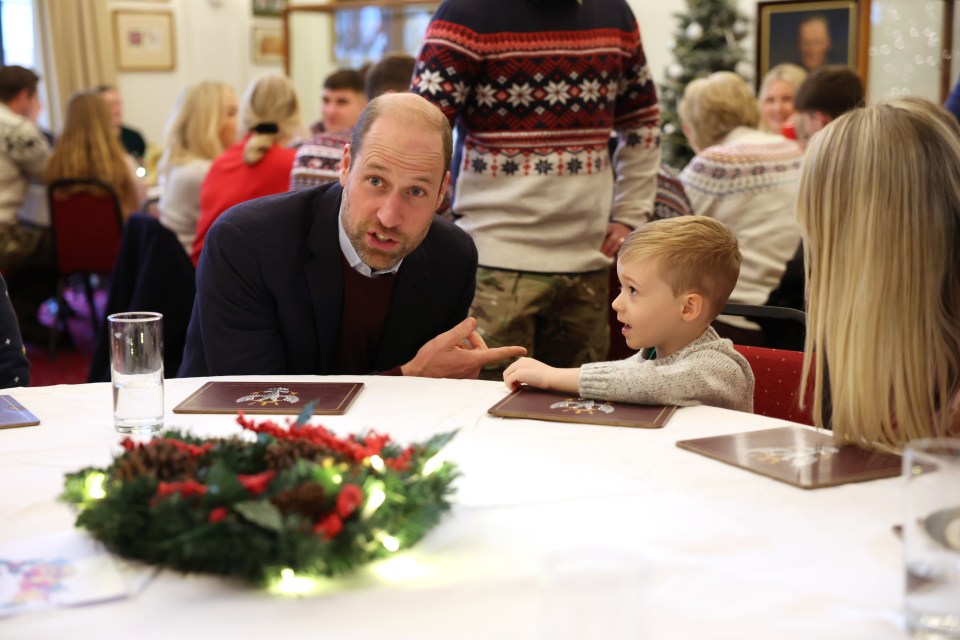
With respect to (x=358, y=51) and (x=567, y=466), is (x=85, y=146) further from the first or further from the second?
(x=567, y=466)

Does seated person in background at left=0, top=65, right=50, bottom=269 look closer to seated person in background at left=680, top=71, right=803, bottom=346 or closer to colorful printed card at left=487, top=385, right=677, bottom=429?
seated person in background at left=680, top=71, right=803, bottom=346

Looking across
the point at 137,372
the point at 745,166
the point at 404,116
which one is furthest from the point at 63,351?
the point at 137,372

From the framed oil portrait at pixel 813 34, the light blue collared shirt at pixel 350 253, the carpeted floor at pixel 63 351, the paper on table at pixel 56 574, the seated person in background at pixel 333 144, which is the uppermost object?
the framed oil portrait at pixel 813 34

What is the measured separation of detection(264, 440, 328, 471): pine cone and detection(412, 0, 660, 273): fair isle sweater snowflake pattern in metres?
1.75

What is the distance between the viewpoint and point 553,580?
2.66ft

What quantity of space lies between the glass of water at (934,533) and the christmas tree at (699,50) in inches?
289

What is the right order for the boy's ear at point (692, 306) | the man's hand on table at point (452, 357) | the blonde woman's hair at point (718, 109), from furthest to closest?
the blonde woman's hair at point (718, 109), the man's hand on table at point (452, 357), the boy's ear at point (692, 306)

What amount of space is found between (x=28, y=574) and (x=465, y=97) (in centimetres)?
203

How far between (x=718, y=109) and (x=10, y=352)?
9.32ft

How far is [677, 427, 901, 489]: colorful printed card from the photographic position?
4.61 feet

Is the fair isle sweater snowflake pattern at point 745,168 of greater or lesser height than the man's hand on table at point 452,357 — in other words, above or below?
above

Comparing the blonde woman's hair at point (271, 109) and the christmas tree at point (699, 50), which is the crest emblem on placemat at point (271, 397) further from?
the christmas tree at point (699, 50)

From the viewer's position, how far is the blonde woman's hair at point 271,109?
15.5 feet

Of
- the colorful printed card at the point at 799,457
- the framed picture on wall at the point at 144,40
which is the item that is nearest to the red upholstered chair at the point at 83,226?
the framed picture on wall at the point at 144,40
